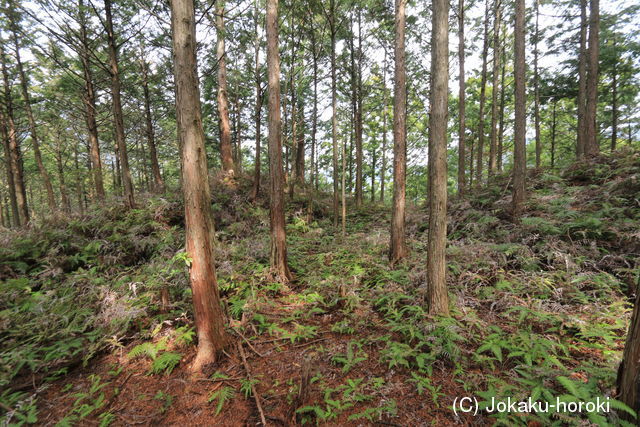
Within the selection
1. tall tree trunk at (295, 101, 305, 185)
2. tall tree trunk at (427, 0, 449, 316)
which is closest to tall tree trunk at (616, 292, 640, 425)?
tall tree trunk at (427, 0, 449, 316)

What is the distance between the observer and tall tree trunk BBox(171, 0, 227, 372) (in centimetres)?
326

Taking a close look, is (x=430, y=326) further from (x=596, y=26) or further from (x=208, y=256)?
(x=596, y=26)

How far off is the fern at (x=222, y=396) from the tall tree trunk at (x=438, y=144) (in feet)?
10.4

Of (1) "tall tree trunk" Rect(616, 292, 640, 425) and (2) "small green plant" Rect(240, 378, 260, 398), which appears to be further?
(2) "small green plant" Rect(240, 378, 260, 398)

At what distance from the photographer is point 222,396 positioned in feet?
9.57

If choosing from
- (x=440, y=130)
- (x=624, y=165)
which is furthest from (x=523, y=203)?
(x=440, y=130)

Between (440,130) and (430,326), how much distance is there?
2930 millimetres

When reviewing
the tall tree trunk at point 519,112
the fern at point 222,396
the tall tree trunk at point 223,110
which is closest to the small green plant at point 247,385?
the fern at point 222,396

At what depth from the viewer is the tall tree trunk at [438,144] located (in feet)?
12.1

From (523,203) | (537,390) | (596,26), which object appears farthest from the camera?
(596,26)

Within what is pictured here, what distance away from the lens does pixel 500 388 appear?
2.64 m

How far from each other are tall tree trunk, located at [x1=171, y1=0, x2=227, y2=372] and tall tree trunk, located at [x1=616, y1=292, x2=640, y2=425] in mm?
4300

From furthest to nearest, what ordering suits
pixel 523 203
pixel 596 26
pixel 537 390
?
pixel 596 26 → pixel 523 203 → pixel 537 390

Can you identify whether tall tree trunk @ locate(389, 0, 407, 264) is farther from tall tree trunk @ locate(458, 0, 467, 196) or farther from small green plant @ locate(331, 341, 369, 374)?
tall tree trunk @ locate(458, 0, 467, 196)
